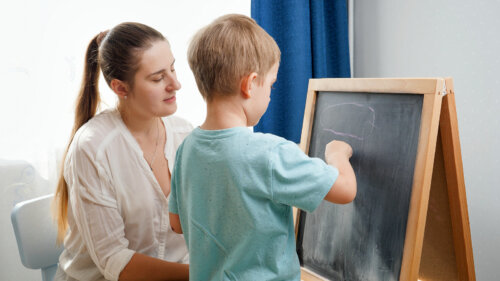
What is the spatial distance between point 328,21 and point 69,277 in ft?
5.79

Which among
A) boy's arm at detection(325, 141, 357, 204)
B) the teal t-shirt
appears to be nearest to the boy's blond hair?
the teal t-shirt

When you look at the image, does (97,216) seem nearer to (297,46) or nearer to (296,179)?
(296,179)

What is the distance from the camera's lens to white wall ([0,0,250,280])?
1.80 m

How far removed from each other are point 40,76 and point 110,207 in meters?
0.84

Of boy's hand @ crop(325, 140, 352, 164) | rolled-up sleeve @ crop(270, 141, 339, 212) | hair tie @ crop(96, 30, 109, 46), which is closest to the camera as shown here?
rolled-up sleeve @ crop(270, 141, 339, 212)

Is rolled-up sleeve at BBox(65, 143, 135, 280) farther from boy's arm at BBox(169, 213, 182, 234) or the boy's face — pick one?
the boy's face

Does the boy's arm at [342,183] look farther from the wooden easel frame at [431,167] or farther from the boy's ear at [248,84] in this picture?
the boy's ear at [248,84]

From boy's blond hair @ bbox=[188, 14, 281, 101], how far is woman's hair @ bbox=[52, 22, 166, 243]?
0.42 metres

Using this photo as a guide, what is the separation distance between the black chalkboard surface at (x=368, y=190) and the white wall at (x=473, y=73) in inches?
30.8

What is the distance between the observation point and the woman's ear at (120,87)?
1383mm

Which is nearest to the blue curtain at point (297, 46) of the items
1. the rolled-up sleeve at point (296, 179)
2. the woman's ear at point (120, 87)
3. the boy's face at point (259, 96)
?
the woman's ear at point (120, 87)

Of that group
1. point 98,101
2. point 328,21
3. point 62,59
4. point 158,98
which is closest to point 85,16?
point 62,59

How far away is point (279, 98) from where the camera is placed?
224 centimetres

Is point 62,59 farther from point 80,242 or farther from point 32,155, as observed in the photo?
point 80,242
